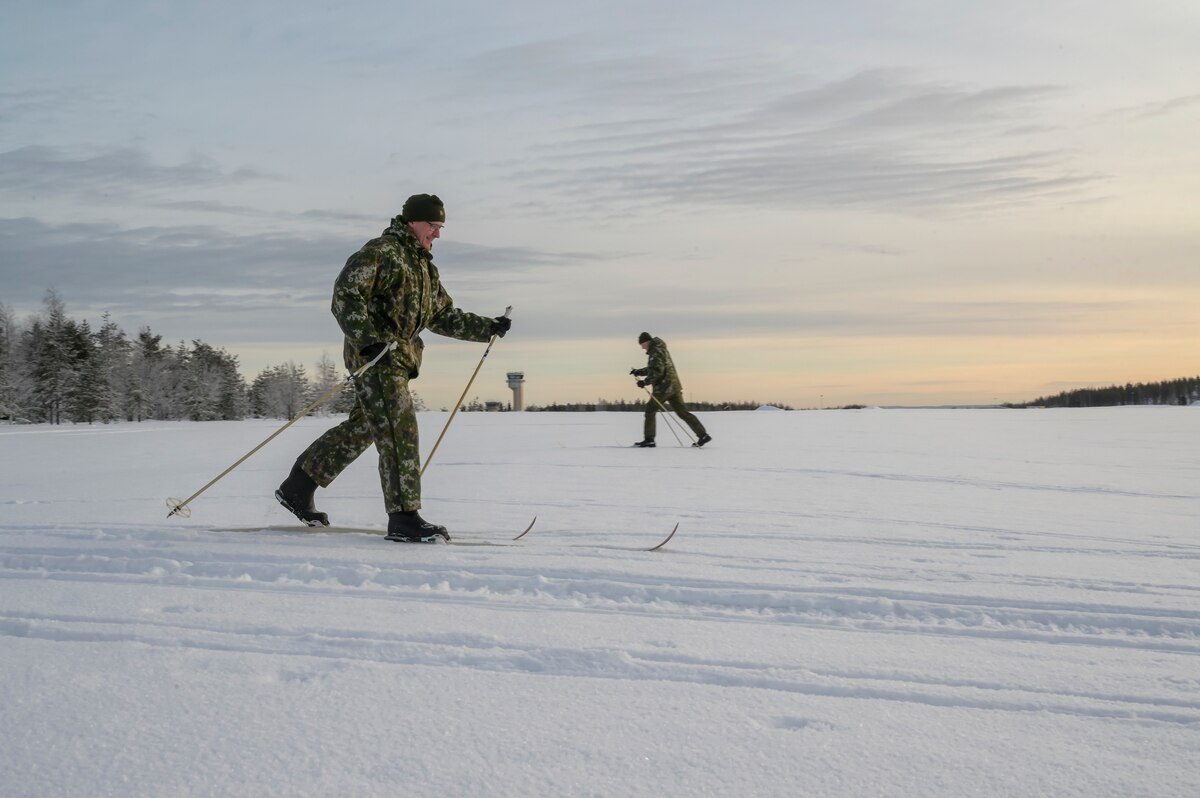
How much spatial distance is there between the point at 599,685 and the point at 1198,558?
3.63 m

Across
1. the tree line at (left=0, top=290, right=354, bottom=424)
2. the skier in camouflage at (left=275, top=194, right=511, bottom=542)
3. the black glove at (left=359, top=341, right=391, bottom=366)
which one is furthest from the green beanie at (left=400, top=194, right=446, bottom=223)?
the tree line at (left=0, top=290, right=354, bottom=424)

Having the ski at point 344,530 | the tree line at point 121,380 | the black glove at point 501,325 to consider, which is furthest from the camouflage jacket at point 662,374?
the tree line at point 121,380

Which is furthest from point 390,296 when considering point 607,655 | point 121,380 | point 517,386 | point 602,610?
point 121,380

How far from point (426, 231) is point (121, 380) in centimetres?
6298

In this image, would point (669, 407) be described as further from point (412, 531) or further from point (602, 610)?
point (602, 610)

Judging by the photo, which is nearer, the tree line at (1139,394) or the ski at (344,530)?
the ski at (344,530)

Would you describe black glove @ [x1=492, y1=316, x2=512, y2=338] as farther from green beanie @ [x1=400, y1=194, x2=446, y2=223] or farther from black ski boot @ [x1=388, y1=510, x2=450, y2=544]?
black ski boot @ [x1=388, y1=510, x2=450, y2=544]

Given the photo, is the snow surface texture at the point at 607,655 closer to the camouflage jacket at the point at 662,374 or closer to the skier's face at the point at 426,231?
the skier's face at the point at 426,231

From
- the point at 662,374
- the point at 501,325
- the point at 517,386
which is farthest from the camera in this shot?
the point at 517,386

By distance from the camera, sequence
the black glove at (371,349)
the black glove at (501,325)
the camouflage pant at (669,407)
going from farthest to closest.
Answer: the camouflage pant at (669,407) < the black glove at (501,325) < the black glove at (371,349)

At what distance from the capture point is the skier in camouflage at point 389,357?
15.1 feet

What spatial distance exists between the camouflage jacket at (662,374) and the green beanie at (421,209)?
8966 millimetres

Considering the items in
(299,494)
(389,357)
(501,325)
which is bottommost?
(299,494)

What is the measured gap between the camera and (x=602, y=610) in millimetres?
3268
